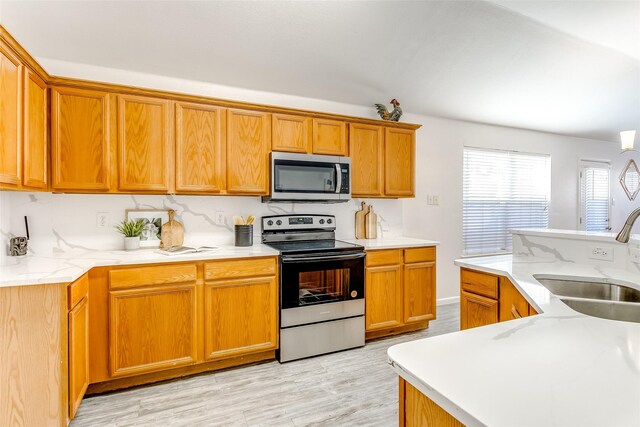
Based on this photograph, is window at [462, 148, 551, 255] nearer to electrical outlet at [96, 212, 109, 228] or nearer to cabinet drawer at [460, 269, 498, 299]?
cabinet drawer at [460, 269, 498, 299]

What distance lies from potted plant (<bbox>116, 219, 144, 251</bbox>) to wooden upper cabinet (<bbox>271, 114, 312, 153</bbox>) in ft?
4.25

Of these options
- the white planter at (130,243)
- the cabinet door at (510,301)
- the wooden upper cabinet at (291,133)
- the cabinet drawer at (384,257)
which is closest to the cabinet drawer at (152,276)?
the white planter at (130,243)

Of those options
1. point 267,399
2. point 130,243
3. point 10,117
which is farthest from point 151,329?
point 10,117

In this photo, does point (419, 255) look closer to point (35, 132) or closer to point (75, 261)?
point (75, 261)

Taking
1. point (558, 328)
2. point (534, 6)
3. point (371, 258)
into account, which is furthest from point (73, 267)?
point (534, 6)

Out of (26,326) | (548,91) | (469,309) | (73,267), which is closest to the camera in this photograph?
(26,326)

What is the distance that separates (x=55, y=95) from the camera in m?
2.30

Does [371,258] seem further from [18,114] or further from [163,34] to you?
[18,114]

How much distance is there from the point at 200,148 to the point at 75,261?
1.18 metres

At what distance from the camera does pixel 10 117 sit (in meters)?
1.83

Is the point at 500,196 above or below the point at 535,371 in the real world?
above

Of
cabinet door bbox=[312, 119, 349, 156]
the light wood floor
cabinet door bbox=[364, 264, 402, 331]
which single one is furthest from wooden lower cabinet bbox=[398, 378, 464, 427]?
cabinet door bbox=[312, 119, 349, 156]

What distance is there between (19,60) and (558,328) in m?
2.86

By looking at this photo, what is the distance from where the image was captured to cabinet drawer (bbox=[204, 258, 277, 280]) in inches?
98.6
